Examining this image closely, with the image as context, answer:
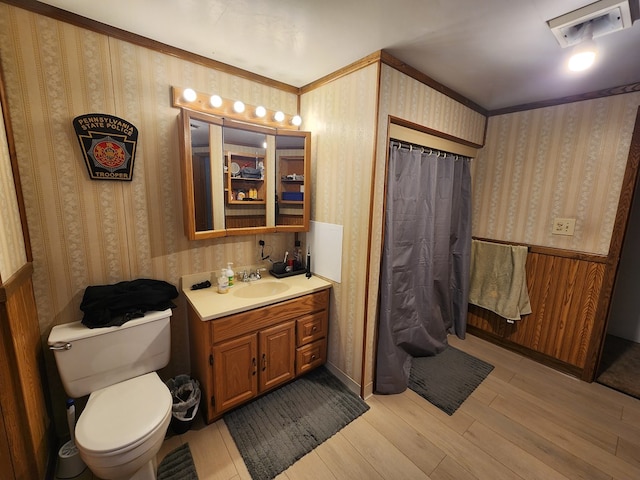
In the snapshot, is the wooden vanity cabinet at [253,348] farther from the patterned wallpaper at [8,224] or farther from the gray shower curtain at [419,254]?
the patterned wallpaper at [8,224]

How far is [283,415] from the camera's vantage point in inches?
70.2

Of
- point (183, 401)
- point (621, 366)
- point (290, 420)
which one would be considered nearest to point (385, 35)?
point (290, 420)

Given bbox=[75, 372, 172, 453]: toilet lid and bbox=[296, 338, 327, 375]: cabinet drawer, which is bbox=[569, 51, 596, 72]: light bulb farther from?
bbox=[75, 372, 172, 453]: toilet lid

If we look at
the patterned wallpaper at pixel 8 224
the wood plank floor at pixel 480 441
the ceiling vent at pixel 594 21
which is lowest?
the wood plank floor at pixel 480 441

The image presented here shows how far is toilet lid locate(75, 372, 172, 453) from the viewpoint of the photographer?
1.13 meters

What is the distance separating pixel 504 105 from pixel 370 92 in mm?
1603

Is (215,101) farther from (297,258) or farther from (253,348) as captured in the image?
(253,348)

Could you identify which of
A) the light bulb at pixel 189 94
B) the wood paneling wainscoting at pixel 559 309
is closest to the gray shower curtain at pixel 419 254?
the wood paneling wainscoting at pixel 559 309

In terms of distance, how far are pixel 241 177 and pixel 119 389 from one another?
1471mm

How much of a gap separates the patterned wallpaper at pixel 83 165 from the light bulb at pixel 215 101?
9 centimetres

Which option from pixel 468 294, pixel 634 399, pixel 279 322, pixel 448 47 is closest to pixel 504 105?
pixel 448 47

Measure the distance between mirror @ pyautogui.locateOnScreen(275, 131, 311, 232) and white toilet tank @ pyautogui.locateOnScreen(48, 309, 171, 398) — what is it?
1071 millimetres

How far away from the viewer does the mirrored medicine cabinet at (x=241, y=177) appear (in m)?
1.73

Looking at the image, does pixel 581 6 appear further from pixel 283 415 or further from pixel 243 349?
pixel 283 415
